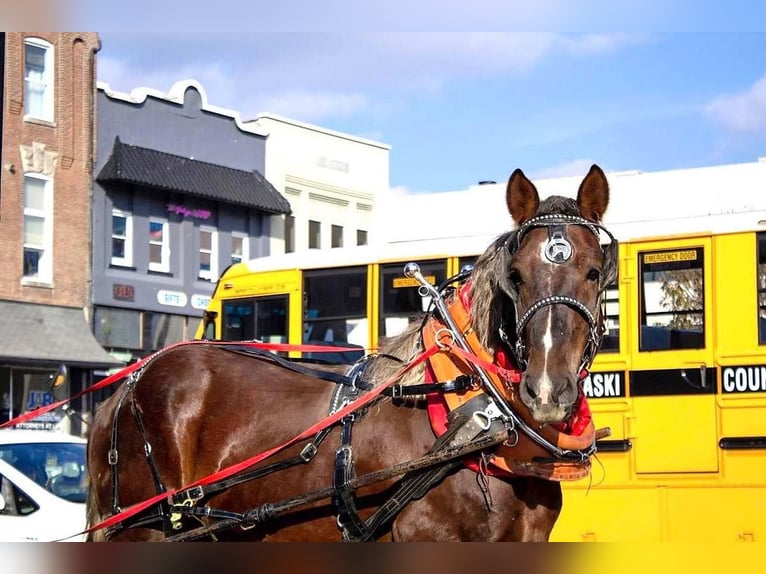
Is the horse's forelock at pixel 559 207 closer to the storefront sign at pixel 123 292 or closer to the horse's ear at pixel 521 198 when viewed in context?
the horse's ear at pixel 521 198

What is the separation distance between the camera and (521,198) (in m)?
4.98

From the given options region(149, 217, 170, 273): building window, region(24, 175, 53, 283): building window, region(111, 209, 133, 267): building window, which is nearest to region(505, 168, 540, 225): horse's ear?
region(24, 175, 53, 283): building window

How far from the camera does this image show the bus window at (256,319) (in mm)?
13430

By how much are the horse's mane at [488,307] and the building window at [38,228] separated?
81.4ft

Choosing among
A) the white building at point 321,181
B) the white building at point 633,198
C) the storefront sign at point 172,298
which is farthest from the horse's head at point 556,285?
the white building at point 321,181

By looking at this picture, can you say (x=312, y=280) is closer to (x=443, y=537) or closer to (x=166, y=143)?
(x=443, y=537)

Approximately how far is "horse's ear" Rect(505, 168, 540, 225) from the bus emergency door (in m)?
6.34

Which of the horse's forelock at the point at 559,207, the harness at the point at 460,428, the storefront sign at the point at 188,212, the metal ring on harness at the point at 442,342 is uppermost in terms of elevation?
the storefront sign at the point at 188,212

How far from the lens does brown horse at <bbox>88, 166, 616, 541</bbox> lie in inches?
183

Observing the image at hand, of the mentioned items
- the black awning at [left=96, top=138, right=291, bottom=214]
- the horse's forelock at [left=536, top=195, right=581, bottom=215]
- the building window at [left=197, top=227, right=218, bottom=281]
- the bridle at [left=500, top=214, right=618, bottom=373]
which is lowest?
the bridle at [left=500, top=214, right=618, bottom=373]

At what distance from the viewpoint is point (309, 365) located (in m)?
6.44

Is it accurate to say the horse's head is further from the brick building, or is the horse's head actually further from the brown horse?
the brick building

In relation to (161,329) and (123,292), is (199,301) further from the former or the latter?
(123,292)

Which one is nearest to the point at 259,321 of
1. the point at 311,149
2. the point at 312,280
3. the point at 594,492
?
the point at 312,280
